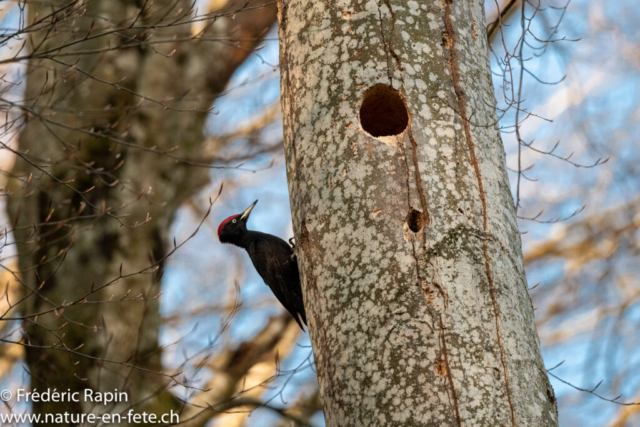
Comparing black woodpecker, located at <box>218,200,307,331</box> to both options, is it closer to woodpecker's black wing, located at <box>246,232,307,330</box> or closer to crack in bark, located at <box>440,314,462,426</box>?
woodpecker's black wing, located at <box>246,232,307,330</box>

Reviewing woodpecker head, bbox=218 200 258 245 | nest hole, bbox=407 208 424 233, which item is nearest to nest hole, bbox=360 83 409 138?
nest hole, bbox=407 208 424 233

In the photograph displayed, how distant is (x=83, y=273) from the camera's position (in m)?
6.07

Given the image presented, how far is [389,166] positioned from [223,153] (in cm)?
653

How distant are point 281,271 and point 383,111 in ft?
6.76

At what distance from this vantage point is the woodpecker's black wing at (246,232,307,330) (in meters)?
4.64

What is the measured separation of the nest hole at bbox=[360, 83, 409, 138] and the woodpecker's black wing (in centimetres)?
179

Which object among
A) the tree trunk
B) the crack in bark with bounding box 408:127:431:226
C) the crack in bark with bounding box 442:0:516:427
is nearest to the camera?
the crack in bark with bounding box 442:0:516:427

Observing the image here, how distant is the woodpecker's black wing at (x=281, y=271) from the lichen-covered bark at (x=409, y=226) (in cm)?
185

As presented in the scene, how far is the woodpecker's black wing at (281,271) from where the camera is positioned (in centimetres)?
464

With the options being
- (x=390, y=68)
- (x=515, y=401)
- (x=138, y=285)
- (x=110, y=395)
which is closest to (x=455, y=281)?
(x=515, y=401)

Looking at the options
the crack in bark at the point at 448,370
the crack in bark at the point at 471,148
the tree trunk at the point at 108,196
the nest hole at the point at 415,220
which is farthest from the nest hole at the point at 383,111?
the tree trunk at the point at 108,196

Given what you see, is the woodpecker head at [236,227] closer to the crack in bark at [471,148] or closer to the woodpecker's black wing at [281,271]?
the woodpecker's black wing at [281,271]

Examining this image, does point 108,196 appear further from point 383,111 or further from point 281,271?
point 383,111

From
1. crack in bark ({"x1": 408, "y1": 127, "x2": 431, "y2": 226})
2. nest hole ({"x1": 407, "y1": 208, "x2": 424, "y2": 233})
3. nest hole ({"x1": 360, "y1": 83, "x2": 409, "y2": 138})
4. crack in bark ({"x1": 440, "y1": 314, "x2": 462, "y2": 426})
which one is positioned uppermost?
nest hole ({"x1": 360, "y1": 83, "x2": 409, "y2": 138})
